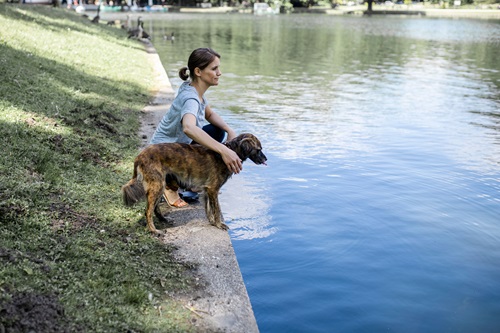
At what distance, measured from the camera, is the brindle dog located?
5656 millimetres

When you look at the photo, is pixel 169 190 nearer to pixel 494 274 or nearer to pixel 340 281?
pixel 340 281

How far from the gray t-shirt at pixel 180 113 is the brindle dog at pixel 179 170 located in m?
0.43

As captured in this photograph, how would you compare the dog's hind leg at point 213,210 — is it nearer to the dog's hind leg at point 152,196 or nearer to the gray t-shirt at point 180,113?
the dog's hind leg at point 152,196

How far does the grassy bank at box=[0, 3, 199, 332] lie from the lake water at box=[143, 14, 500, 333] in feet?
4.56

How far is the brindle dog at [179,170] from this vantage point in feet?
18.6

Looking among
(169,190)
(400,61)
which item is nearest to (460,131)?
(169,190)

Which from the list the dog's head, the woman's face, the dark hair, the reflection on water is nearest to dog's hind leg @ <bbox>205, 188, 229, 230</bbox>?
the dog's head

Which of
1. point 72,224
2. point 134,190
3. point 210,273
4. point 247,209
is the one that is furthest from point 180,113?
point 247,209

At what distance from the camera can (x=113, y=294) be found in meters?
4.42

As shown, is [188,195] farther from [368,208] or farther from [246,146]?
[368,208]

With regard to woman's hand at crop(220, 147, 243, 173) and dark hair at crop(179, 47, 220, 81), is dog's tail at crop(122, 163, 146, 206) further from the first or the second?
dark hair at crop(179, 47, 220, 81)

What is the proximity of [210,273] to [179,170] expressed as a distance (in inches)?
45.9

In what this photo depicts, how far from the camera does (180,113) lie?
638cm

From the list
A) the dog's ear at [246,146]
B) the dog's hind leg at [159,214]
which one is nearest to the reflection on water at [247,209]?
the dog's hind leg at [159,214]
